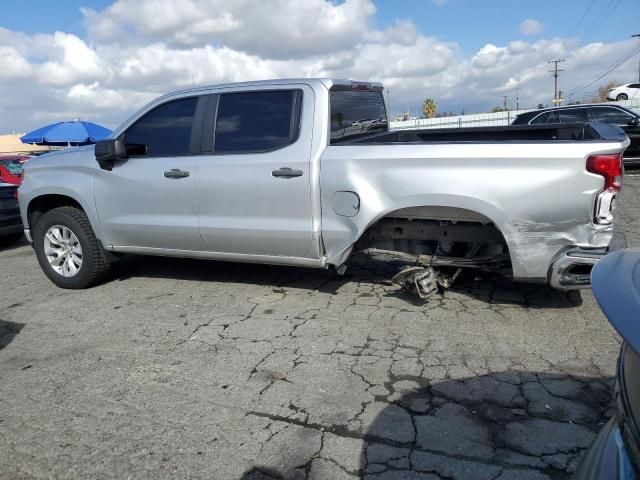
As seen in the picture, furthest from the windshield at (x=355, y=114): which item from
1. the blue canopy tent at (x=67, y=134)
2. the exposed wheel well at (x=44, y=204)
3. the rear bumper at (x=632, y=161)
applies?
the blue canopy tent at (x=67, y=134)

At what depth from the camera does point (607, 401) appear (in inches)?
115

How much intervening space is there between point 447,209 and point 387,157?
61cm

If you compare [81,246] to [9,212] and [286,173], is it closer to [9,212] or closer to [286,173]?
[286,173]

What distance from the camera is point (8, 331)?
4.49 m

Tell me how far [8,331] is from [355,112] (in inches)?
146

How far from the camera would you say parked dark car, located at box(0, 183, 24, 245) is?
8172 millimetres

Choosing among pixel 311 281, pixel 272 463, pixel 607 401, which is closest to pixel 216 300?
pixel 311 281

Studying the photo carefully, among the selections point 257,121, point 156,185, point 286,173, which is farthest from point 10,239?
point 286,173

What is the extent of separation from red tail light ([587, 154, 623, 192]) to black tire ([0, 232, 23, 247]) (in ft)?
28.0

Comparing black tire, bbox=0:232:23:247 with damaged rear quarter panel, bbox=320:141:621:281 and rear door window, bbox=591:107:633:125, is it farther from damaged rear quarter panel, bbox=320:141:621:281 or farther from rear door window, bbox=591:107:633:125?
rear door window, bbox=591:107:633:125

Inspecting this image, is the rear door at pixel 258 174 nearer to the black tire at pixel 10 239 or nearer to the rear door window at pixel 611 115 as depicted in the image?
the black tire at pixel 10 239

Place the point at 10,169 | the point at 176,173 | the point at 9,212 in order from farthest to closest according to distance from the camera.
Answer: the point at 10,169
the point at 9,212
the point at 176,173

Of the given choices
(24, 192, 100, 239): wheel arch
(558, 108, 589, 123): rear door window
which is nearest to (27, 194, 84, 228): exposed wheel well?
(24, 192, 100, 239): wheel arch

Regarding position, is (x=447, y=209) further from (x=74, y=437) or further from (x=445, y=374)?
(x=74, y=437)
